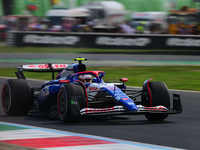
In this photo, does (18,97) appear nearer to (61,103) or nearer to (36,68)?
(61,103)

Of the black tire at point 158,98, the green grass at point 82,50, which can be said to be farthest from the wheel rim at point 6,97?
the green grass at point 82,50

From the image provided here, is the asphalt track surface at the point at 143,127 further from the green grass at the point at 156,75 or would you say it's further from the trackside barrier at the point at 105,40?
the trackside barrier at the point at 105,40

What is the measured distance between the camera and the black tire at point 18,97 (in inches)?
339

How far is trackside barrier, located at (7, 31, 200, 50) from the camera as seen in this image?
2730 cm

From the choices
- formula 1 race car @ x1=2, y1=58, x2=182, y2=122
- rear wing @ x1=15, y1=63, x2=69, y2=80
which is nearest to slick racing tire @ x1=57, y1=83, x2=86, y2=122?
formula 1 race car @ x1=2, y1=58, x2=182, y2=122

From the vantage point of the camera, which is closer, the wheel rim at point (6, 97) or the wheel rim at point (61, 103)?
the wheel rim at point (61, 103)

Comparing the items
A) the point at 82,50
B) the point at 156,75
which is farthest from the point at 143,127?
the point at 82,50

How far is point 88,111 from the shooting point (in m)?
7.49

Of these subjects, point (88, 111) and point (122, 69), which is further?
point (122, 69)

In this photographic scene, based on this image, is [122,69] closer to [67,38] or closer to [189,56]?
[189,56]

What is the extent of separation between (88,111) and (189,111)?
2.99 meters

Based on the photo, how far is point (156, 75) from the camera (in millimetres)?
17531

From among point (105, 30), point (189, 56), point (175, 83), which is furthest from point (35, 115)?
point (105, 30)

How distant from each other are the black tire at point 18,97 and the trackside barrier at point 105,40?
1937cm
